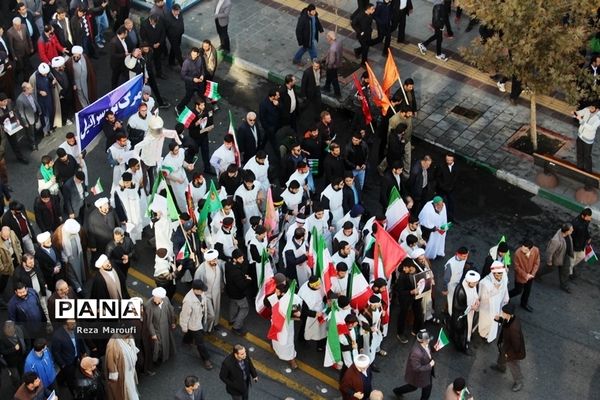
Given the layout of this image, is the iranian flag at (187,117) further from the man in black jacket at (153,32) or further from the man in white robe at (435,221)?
the man in white robe at (435,221)

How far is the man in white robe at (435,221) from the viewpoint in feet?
56.6

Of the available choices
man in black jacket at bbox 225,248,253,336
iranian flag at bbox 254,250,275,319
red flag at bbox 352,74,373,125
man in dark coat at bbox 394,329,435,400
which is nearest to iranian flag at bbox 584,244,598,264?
man in dark coat at bbox 394,329,435,400

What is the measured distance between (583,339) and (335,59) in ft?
24.5

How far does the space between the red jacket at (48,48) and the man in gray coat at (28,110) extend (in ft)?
5.25

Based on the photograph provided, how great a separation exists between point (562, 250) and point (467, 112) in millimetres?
5213

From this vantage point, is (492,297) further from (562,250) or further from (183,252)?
(183,252)

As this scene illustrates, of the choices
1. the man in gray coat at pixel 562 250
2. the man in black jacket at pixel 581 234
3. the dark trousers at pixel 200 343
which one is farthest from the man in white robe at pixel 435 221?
the dark trousers at pixel 200 343

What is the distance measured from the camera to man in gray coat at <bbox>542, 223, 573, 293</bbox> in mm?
16797

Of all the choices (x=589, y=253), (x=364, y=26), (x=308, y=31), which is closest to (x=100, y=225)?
(x=308, y=31)

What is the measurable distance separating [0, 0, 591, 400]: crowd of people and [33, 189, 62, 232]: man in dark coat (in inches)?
0.9

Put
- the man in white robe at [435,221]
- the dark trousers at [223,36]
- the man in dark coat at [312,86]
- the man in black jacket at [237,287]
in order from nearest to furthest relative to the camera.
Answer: the man in black jacket at [237,287]
the man in white robe at [435,221]
the man in dark coat at [312,86]
the dark trousers at [223,36]

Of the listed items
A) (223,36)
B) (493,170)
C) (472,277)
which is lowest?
(493,170)

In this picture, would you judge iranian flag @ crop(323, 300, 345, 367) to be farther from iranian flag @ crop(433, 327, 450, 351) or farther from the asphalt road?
iranian flag @ crop(433, 327, 450, 351)

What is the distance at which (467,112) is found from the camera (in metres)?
21.4
